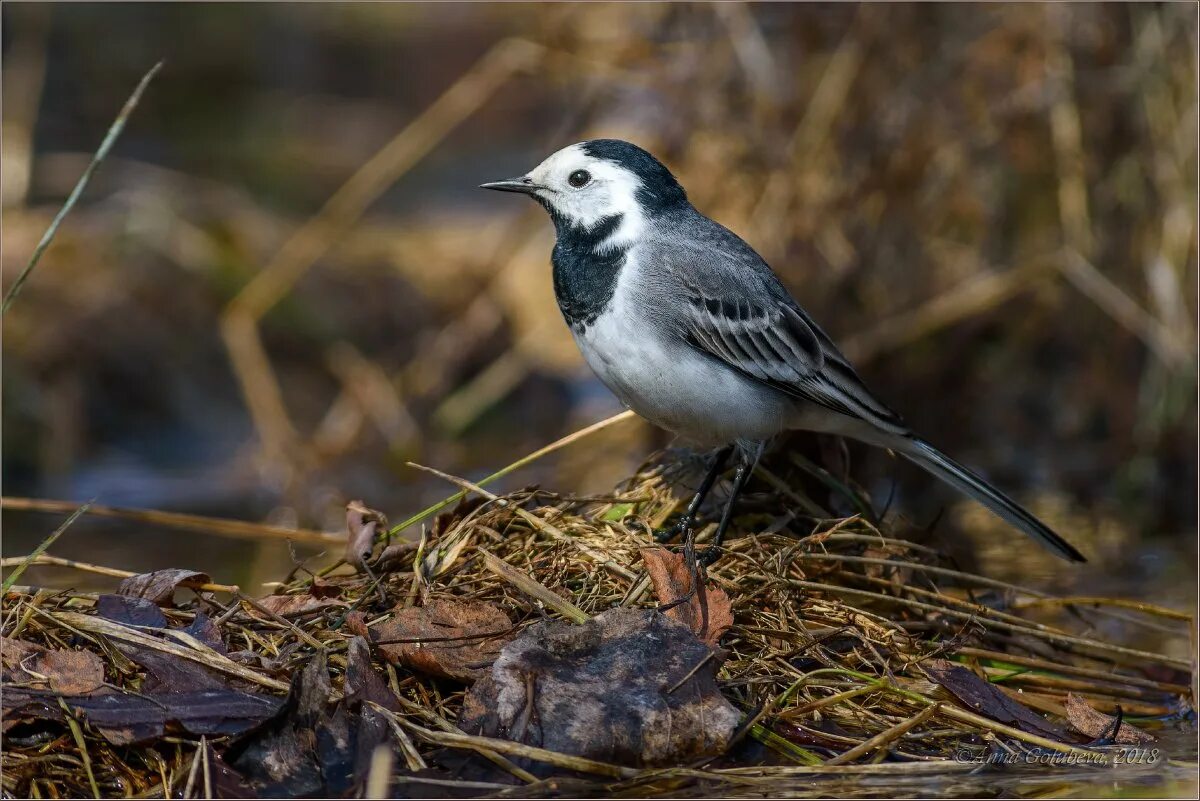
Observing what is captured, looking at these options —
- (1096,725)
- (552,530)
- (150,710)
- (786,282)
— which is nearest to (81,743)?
(150,710)

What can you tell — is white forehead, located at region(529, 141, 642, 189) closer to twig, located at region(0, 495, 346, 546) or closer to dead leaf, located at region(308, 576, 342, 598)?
twig, located at region(0, 495, 346, 546)

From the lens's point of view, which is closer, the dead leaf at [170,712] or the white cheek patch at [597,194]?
the dead leaf at [170,712]

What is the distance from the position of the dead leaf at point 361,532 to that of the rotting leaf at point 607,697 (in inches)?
39.3

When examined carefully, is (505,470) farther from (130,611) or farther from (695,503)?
(130,611)

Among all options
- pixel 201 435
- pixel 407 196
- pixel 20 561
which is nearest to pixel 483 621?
pixel 20 561

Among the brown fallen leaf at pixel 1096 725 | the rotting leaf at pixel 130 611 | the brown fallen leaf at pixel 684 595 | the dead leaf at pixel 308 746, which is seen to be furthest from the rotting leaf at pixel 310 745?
the brown fallen leaf at pixel 1096 725

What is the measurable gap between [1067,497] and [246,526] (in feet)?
17.5

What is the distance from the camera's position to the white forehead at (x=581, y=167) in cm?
Answer: 555

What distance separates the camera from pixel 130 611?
437cm

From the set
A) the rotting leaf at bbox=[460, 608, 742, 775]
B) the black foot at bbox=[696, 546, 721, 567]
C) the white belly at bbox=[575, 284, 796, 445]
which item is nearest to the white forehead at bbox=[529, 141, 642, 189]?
the white belly at bbox=[575, 284, 796, 445]

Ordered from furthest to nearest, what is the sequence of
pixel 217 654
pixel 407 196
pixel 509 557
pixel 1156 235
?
1. pixel 407 196
2. pixel 1156 235
3. pixel 509 557
4. pixel 217 654

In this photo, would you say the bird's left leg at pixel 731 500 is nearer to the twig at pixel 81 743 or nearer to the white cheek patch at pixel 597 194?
the white cheek patch at pixel 597 194

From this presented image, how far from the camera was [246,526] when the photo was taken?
5.82 meters

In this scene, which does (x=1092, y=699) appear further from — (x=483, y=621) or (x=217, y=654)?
(x=217, y=654)
